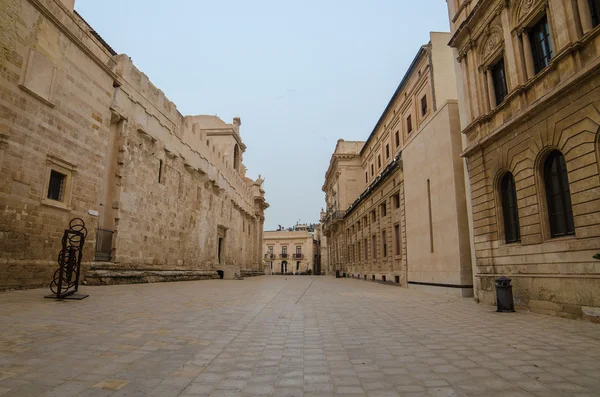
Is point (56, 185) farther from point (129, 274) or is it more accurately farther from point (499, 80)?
point (499, 80)

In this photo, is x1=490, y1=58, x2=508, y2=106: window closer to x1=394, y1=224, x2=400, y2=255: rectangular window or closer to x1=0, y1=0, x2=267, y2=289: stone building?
x1=394, y1=224, x2=400, y2=255: rectangular window

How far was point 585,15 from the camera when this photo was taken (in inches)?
268

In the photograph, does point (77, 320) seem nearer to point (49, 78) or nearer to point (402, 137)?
point (49, 78)

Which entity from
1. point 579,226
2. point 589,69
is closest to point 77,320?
point 579,226

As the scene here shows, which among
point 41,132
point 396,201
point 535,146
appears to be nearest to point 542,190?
point 535,146

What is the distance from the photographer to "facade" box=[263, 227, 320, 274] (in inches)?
Result: 2933

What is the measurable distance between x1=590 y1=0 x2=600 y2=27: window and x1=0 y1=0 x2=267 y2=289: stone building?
13309mm

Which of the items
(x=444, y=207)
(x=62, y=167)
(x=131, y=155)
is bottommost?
(x=444, y=207)

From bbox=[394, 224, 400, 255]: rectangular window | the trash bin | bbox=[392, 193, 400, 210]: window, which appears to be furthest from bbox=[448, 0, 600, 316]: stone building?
bbox=[394, 224, 400, 255]: rectangular window

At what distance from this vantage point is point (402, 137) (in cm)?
2675

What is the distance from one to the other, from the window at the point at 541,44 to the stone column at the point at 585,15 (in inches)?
42.3

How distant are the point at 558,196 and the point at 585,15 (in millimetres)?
3602

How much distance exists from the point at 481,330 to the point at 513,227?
14.7 ft

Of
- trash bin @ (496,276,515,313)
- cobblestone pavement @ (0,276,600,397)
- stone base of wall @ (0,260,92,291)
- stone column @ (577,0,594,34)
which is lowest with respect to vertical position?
cobblestone pavement @ (0,276,600,397)
